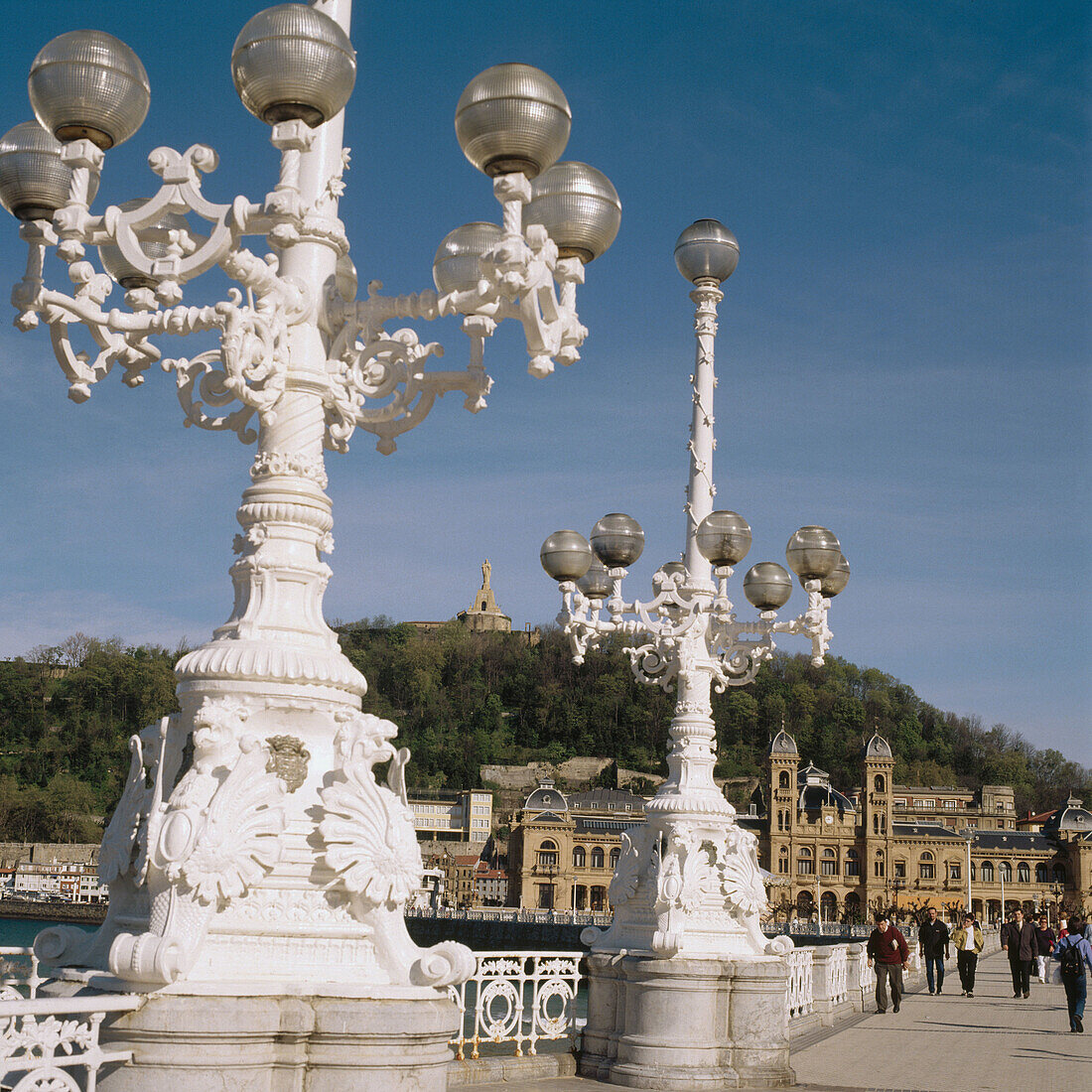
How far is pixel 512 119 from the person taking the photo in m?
4.15

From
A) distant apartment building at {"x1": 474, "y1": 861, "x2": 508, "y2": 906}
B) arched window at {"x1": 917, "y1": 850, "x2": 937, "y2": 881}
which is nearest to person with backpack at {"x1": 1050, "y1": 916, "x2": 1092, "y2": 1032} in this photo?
distant apartment building at {"x1": 474, "y1": 861, "x2": 508, "y2": 906}

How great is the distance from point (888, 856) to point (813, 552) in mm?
85670

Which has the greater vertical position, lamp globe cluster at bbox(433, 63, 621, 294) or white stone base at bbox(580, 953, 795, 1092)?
lamp globe cluster at bbox(433, 63, 621, 294)

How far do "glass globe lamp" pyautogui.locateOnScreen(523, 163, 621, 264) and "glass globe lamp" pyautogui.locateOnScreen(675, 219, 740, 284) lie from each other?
577 cm

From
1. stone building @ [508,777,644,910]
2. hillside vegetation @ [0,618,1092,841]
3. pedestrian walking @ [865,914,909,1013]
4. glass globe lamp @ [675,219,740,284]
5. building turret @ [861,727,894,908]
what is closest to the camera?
glass globe lamp @ [675,219,740,284]

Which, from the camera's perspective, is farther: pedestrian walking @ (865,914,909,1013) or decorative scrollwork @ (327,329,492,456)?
pedestrian walking @ (865,914,909,1013)

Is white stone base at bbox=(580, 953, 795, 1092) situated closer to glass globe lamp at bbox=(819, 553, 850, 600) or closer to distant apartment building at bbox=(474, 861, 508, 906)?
glass globe lamp at bbox=(819, 553, 850, 600)

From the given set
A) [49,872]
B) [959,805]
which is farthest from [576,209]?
[959,805]

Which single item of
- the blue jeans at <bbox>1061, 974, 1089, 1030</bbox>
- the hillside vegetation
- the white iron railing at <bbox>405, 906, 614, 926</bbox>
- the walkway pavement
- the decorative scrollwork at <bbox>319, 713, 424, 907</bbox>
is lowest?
the white iron railing at <bbox>405, 906, 614, 926</bbox>

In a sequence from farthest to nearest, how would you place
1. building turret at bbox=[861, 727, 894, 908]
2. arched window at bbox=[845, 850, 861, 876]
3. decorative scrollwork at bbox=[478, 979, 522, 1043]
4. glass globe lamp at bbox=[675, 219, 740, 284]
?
arched window at bbox=[845, 850, 861, 876], building turret at bbox=[861, 727, 894, 908], glass globe lamp at bbox=[675, 219, 740, 284], decorative scrollwork at bbox=[478, 979, 522, 1043]

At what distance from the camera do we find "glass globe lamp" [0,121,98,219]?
4793 mm

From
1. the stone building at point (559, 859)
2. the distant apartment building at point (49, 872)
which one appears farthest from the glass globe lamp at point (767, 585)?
the distant apartment building at point (49, 872)

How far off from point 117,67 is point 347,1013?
3.22 m

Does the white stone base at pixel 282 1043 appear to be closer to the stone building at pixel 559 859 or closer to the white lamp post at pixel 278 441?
the white lamp post at pixel 278 441
